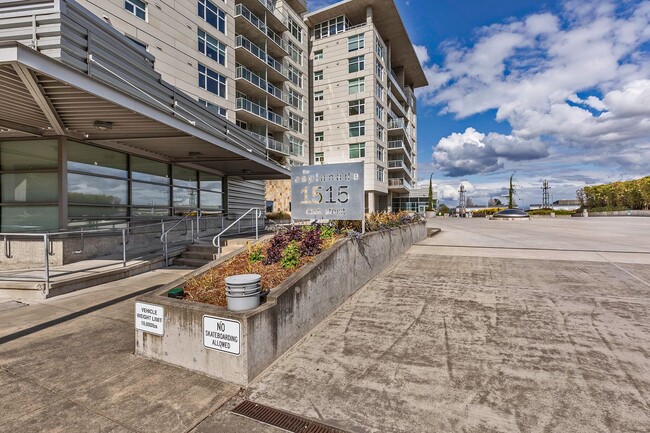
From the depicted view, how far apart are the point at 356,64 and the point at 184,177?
29467 millimetres

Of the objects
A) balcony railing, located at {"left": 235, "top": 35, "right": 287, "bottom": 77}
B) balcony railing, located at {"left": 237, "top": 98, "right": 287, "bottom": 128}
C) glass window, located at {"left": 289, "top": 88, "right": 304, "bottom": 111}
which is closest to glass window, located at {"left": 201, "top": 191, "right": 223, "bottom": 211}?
balcony railing, located at {"left": 237, "top": 98, "right": 287, "bottom": 128}

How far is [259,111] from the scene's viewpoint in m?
28.2

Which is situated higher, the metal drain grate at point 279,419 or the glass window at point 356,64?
the glass window at point 356,64

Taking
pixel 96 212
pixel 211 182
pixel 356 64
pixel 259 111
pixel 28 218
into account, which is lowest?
pixel 28 218

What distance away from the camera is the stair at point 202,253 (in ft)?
34.0

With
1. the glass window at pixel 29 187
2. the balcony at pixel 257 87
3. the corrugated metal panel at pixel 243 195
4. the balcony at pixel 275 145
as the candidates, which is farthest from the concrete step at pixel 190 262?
the balcony at pixel 257 87

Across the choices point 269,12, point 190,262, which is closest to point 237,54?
point 269,12

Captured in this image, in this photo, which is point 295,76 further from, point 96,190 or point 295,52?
point 96,190

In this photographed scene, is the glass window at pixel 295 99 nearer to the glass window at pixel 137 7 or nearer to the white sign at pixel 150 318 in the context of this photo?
the glass window at pixel 137 7

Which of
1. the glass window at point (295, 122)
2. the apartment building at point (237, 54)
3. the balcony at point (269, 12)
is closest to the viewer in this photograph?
the apartment building at point (237, 54)

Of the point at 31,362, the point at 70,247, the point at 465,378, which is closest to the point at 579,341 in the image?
the point at 465,378

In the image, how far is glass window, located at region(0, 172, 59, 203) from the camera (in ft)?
32.6

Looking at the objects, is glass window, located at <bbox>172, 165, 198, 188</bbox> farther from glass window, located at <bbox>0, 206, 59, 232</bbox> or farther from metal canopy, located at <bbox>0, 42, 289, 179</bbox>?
glass window, located at <bbox>0, 206, 59, 232</bbox>

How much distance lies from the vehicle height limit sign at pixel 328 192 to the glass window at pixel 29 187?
7.90 metres
